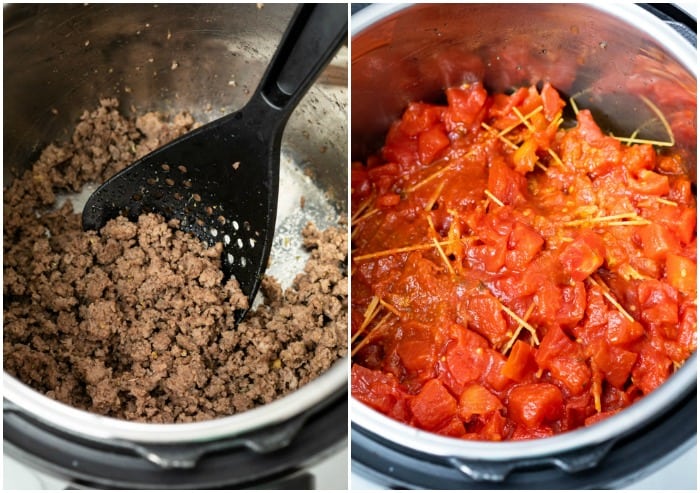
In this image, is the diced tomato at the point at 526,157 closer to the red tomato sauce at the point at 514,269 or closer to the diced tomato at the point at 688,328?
the red tomato sauce at the point at 514,269

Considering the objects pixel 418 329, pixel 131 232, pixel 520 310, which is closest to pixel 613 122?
pixel 520 310

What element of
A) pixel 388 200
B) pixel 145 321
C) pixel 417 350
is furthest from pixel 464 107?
pixel 145 321

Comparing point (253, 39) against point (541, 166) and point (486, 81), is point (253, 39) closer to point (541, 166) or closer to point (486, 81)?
point (486, 81)

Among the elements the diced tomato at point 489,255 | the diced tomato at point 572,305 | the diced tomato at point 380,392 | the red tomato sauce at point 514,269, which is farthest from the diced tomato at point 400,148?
the diced tomato at point 380,392

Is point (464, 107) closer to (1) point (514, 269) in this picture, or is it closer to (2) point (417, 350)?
(1) point (514, 269)

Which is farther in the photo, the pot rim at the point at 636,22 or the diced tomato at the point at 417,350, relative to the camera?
the diced tomato at the point at 417,350

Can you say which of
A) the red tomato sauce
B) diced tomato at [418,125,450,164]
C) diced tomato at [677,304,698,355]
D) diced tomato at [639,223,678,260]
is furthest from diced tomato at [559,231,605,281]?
diced tomato at [418,125,450,164]

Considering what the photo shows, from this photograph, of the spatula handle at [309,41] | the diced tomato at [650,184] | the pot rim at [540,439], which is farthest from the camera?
the diced tomato at [650,184]
